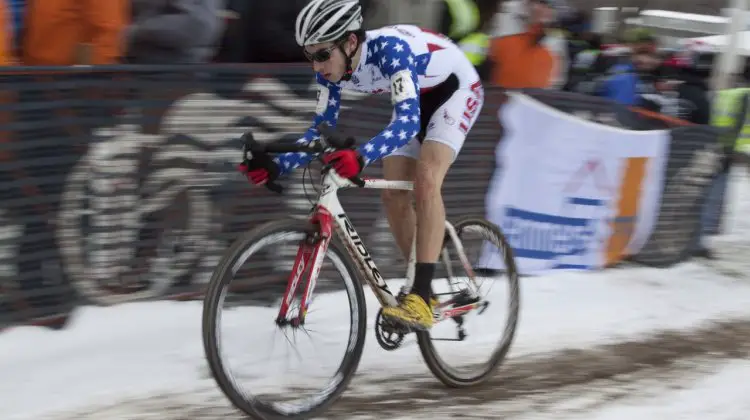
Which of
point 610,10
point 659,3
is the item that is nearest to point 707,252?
point 610,10

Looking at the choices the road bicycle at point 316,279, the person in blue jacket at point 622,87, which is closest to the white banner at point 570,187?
the person in blue jacket at point 622,87

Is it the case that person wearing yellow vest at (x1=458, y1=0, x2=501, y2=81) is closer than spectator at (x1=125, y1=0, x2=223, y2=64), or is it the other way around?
spectator at (x1=125, y1=0, x2=223, y2=64)

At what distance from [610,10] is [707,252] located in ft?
23.6

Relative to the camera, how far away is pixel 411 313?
14.2ft

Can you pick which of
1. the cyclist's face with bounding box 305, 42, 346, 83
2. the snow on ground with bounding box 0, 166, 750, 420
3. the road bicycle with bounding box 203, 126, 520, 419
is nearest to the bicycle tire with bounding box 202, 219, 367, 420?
the road bicycle with bounding box 203, 126, 520, 419

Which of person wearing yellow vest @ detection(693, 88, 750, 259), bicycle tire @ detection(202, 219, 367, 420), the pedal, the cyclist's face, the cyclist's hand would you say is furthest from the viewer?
person wearing yellow vest @ detection(693, 88, 750, 259)

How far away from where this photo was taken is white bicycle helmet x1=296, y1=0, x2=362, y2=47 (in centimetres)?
385

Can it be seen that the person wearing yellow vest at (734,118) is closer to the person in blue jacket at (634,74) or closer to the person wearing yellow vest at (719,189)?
the person wearing yellow vest at (719,189)

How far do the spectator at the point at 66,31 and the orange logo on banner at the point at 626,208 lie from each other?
4.62m

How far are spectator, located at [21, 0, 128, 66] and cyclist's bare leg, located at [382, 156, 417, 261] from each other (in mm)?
1725

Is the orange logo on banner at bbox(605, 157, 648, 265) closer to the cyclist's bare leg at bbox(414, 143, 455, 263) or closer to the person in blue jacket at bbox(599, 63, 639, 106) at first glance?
the person in blue jacket at bbox(599, 63, 639, 106)

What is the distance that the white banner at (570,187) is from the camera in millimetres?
7070

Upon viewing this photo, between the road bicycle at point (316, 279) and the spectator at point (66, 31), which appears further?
the spectator at point (66, 31)

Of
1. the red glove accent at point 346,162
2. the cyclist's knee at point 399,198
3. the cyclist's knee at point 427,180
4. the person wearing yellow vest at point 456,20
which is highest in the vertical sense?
the person wearing yellow vest at point 456,20
